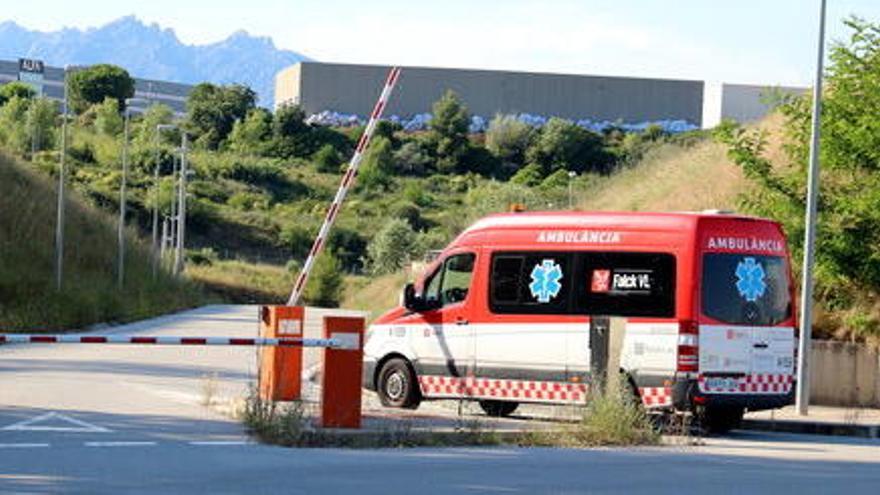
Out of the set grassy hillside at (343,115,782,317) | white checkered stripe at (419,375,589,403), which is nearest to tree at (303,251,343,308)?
grassy hillside at (343,115,782,317)

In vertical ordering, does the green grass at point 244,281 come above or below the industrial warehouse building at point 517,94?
below

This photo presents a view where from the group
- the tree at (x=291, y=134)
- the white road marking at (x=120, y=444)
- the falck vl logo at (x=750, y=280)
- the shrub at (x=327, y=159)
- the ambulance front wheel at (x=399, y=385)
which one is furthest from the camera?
the tree at (x=291, y=134)

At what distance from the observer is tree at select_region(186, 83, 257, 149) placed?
132 m

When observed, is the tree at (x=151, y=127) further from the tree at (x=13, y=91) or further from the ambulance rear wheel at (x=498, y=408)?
the ambulance rear wheel at (x=498, y=408)

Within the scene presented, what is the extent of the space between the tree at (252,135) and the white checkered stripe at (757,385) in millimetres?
104760

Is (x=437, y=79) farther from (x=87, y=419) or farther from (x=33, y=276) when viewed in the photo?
(x=87, y=419)

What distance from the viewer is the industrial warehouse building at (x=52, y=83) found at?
172875 millimetres

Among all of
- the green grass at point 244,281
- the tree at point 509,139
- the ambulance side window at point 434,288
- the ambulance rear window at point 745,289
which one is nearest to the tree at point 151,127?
the green grass at point 244,281

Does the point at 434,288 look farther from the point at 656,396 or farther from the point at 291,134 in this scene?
the point at 291,134

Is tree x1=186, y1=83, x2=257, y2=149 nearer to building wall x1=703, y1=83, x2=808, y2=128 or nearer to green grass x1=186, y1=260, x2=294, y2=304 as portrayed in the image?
green grass x1=186, y1=260, x2=294, y2=304

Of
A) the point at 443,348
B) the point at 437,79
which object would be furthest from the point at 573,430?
the point at 437,79

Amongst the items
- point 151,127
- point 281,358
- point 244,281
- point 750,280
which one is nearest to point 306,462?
point 281,358

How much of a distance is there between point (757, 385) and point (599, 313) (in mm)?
2001

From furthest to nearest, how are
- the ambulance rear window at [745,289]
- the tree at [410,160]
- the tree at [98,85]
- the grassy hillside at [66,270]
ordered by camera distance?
the tree at [98,85], the tree at [410,160], the grassy hillside at [66,270], the ambulance rear window at [745,289]
